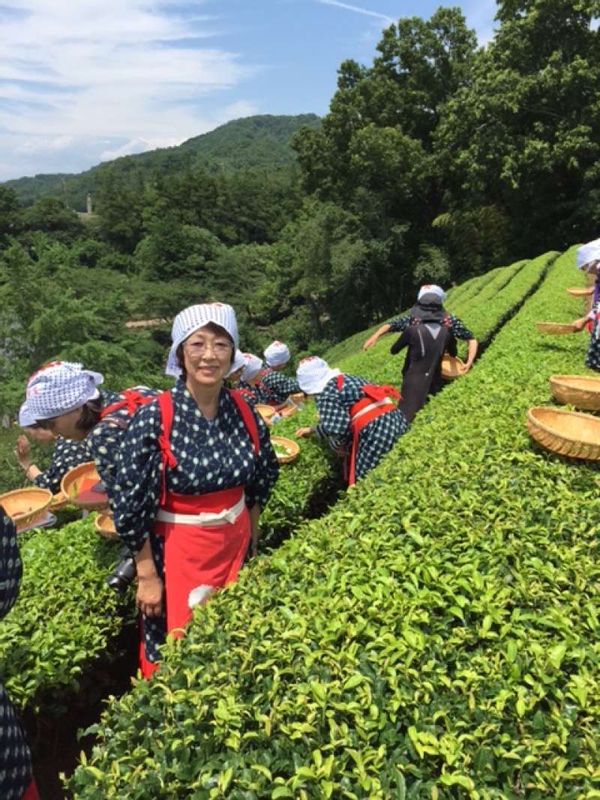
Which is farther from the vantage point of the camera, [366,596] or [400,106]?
[400,106]

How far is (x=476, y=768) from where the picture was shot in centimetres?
149

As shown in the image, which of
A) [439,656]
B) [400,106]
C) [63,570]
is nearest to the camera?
[439,656]

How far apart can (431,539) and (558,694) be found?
32.0 inches

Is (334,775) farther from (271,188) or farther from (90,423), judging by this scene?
(271,188)

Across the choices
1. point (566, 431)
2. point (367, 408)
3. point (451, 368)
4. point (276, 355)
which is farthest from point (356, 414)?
point (276, 355)

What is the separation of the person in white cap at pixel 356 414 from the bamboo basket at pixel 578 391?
1.05 m

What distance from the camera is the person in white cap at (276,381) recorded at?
7.10 metres

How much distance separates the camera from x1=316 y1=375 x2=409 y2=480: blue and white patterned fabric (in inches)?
157

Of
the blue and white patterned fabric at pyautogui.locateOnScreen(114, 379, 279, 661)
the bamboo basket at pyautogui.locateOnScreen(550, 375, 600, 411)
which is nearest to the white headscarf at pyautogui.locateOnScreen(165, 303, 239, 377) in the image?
the blue and white patterned fabric at pyautogui.locateOnScreen(114, 379, 279, 661)

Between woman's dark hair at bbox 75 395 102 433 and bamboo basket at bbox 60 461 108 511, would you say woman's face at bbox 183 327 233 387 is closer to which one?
woman's dark hair at bbox 75 395 102 433

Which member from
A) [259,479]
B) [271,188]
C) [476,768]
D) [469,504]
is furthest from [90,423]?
[271,188]

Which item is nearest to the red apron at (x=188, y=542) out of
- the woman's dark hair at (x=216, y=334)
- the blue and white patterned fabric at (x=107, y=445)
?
the woman's dark hair at (x=216, y=334)

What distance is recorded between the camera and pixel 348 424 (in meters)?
4.00

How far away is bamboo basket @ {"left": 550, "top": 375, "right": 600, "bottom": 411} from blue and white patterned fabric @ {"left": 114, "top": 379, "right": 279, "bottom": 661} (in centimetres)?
207
